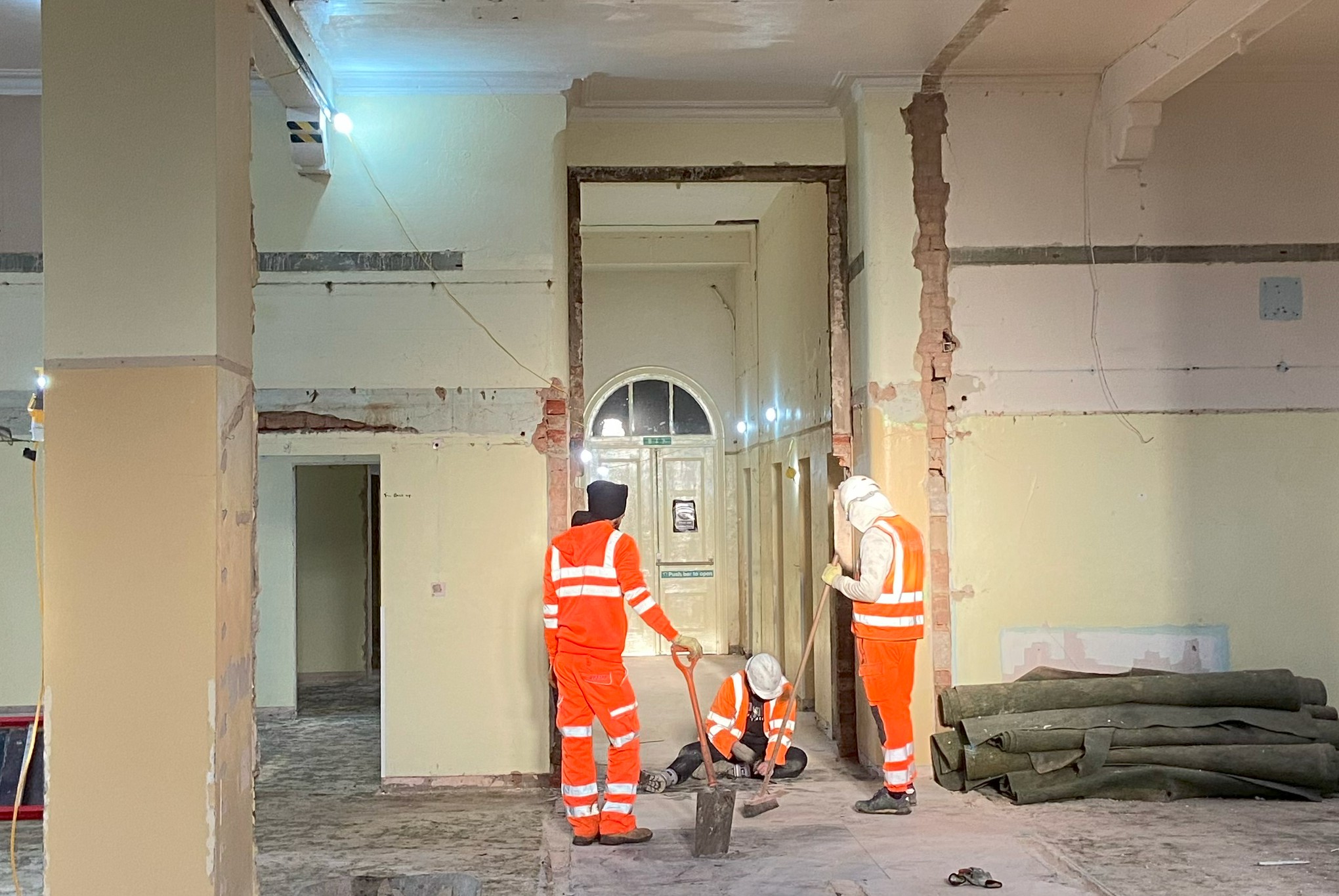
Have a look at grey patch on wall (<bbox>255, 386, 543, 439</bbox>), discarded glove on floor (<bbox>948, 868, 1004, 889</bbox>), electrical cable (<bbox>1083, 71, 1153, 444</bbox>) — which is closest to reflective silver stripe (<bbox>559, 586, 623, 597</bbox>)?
grey patch on wall (<bbox>255, 386, 543, 439</bbox>)

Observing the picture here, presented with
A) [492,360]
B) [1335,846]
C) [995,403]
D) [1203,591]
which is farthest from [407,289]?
[1335,846]

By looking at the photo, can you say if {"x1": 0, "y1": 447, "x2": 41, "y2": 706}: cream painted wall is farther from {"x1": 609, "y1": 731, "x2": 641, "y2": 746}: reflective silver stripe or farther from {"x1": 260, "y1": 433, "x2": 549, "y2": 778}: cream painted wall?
{"x1": 609, "y1": 731, "x2": 641, "y2": 746}: reflective silver stripe

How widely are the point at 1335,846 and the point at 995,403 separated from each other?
2406mm

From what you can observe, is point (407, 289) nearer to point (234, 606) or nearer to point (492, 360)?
point (492, 360)

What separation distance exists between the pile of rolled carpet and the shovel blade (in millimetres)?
1449

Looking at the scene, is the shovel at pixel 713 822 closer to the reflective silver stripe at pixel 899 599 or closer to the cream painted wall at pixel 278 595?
the reflective silver stripe at pixel 899 599

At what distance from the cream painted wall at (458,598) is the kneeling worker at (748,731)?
2.29ft

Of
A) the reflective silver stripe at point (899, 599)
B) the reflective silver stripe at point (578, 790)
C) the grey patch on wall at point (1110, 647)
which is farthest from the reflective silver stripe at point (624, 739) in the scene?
the grey patch on wall at point (1110, 647)

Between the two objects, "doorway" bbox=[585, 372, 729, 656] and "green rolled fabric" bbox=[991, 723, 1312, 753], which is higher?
"doorway" bbox=[585, 372, 729, 656]

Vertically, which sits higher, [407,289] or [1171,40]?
[1171,40]

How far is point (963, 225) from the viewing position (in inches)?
224

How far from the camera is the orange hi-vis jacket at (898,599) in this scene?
193 inches

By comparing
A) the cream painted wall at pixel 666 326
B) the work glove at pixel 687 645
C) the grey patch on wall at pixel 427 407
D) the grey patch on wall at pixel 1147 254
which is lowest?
the work glove at pixel 687 645

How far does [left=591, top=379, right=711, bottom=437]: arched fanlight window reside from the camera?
33.5 ft
